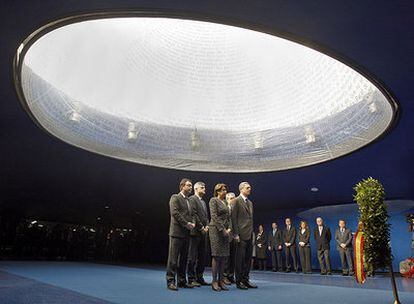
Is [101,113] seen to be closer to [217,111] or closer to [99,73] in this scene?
[99,73]

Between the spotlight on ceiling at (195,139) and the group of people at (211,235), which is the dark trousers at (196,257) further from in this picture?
the spotlight on ceiling at (195,139)

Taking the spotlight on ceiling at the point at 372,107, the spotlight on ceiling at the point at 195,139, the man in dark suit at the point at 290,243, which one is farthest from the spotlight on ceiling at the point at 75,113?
the man in dark suit at the point at 290,243

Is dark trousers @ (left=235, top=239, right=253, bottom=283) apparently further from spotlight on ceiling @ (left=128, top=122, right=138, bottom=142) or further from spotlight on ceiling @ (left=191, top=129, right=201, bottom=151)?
spotlight on ceiling @ (left=128, top=122, right=138, bottom=142)

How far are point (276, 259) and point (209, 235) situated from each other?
1060 cm

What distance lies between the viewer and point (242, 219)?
6.62 metres

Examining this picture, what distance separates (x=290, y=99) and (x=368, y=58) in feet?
13.0

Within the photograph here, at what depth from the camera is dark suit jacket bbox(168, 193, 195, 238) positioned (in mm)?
6239

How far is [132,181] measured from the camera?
14.7 meters

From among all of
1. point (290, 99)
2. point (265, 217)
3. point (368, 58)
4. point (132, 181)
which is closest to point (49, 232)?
point (132, 181)

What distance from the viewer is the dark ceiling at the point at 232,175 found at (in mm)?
4797

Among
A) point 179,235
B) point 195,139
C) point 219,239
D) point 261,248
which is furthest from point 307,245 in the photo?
point 179,235

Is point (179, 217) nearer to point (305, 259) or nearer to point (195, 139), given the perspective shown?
point (195, 139)

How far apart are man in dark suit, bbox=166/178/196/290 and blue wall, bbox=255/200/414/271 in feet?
36.4

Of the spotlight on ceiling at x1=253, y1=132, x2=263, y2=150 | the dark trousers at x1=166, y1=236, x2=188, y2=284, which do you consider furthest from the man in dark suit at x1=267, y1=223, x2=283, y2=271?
the dark trousers at x1=166, y1=236, x2=188, y2=284
